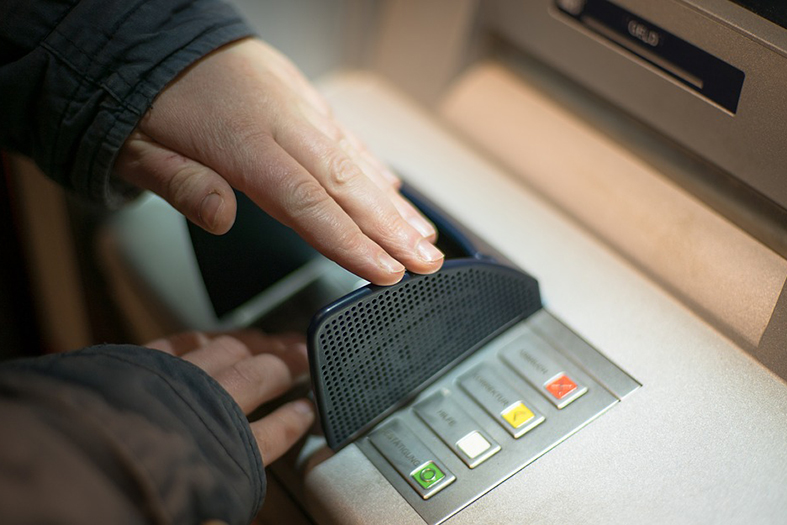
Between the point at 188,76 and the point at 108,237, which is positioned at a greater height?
the point at 188,76

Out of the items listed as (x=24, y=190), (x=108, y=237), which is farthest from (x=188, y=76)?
(x=24, y=190)

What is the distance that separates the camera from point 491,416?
25.9 inches

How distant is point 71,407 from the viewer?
51 cm

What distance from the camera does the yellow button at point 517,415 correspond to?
2.12 feet

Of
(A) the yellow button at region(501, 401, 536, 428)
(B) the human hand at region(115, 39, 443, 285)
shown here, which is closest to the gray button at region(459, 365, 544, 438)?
(A) the yellow button at region(501, 401, 536, 428)

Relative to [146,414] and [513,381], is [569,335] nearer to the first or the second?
[513,381]

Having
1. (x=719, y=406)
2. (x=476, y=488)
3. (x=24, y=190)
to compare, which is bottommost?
(x=24, y=190)

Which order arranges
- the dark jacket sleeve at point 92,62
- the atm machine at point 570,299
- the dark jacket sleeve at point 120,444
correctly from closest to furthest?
the dark jacket sleeve at point 120,444 → the atm machine at point 570,299 → the dark jacket sleeve at point 92,62

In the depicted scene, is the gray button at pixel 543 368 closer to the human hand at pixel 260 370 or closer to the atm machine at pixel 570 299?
the atm machine at pixel 570 299

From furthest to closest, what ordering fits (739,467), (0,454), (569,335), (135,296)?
(135,296), (569,335), (739,467), (0,454)

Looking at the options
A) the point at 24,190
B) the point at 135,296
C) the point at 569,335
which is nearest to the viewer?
the point at 569,335

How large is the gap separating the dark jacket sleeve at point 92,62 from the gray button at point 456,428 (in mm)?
390

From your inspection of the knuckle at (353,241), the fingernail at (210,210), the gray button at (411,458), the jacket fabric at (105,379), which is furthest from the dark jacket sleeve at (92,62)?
the gray button at (411,458)

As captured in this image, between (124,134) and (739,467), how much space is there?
2.03 feet
